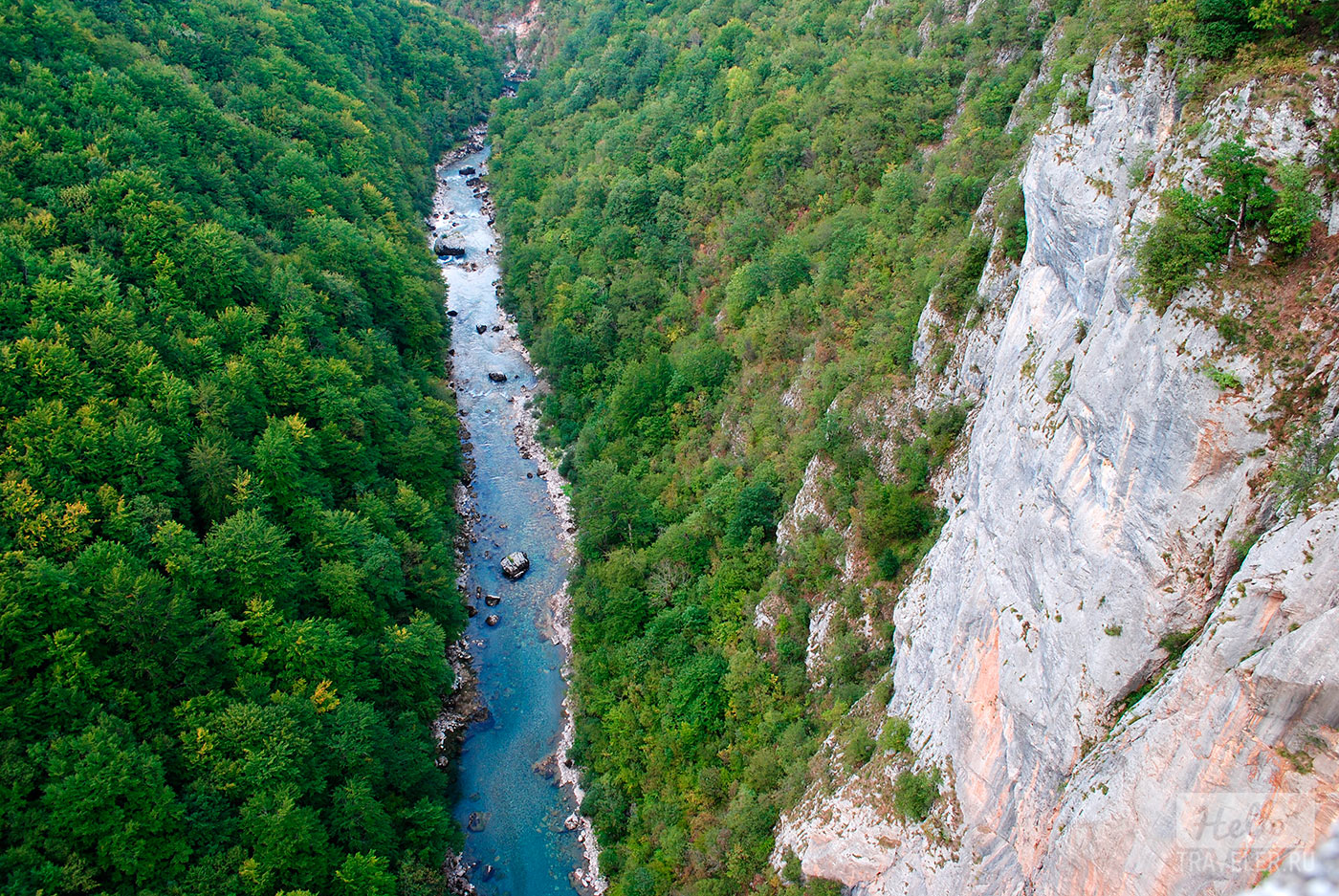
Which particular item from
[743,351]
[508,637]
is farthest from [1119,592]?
[508,637]

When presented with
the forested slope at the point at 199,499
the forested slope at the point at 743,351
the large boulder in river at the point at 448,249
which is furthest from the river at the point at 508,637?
the large boulder in river at the point at 448,249

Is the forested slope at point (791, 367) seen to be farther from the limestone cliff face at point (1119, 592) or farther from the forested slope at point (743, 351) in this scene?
the limestone cliff face at point (1119, 592)

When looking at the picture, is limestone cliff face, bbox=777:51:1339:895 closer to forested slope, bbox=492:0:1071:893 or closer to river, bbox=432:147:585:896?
forested slope, bbox=492:0:1071:893

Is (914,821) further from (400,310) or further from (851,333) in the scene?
(400,310)

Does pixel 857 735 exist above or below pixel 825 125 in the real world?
below

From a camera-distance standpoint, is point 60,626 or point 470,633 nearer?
point 60,626

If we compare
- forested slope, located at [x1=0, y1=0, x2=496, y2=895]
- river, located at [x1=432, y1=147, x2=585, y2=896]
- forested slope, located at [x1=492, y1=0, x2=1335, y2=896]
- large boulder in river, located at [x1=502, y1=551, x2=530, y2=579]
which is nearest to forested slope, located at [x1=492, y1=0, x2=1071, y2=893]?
forested slope, located at [x1=492, y1=0, x2=1335, y2=896]

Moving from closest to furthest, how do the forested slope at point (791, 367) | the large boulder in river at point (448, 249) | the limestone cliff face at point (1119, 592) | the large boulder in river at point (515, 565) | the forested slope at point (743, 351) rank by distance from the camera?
the limestone cliff face at point (1119, 592), the forested slope at point (791, 367), the forested slope at point (743, 351), the large boulder in river at point (515, 565), the large boulder in river at point (448, 249)

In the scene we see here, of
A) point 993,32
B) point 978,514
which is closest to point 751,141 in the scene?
point 993,32

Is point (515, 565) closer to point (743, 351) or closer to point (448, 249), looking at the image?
point (743, 351)
